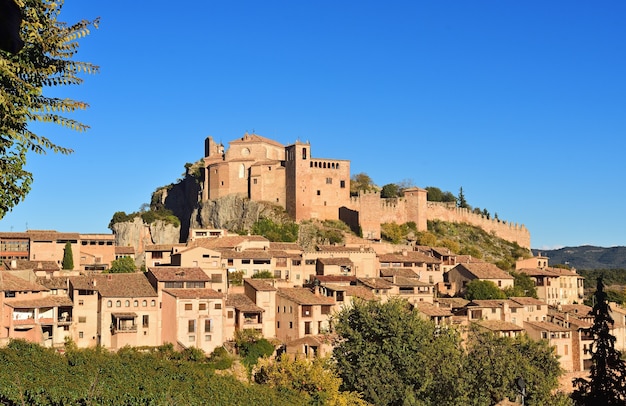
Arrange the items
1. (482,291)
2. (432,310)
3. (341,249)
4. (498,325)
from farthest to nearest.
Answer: (341,249)
(482,291)
(498,325)
(432,310)

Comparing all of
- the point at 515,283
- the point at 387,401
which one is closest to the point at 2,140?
the point at 387,401

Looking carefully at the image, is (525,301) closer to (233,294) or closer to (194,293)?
(233,294)

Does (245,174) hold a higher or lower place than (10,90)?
higher

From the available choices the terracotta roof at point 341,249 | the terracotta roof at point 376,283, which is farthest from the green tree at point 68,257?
the terracotta roof at point 376,283

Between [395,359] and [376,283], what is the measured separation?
19.0 m

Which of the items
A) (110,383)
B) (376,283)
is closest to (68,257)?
(376,283)

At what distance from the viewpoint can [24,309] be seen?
140 feet

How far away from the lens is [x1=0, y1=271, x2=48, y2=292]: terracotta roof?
4303 cm

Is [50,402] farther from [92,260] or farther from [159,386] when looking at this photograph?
[92,260]

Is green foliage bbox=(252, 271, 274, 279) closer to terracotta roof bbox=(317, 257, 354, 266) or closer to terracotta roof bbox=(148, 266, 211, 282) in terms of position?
terracotta roof bbox=(317, 257, 354, 266)

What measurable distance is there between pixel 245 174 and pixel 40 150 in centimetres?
6982

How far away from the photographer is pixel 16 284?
44125 millimetres

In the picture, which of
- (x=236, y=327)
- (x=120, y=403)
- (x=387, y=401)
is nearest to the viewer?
(x=120, y=403)

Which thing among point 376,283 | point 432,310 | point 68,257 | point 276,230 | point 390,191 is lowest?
point 432,310
